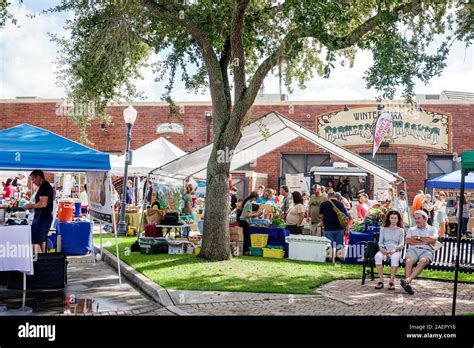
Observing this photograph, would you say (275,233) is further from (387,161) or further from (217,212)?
(387,161)

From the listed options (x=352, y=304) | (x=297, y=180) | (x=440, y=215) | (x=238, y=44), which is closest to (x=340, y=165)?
(x=297, y=180)

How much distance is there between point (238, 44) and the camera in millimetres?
10977

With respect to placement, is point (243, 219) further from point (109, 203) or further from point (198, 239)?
point (109, 203)

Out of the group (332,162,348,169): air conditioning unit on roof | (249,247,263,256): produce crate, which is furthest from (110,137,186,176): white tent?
(332,162,348,169): air conditioning unit on roof

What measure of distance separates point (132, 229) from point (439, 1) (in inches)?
437

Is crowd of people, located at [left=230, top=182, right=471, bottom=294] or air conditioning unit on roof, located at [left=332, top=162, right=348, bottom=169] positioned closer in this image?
crowd of people, located at [left=230, top=182, right=471, bottom=294]

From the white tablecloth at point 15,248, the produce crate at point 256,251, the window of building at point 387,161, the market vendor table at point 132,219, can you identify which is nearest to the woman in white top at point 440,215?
the window of building at point 387,161

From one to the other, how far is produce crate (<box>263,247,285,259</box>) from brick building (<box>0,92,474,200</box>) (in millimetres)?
11408

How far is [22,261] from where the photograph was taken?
7.54m

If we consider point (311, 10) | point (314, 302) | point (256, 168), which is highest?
point (311, 10)

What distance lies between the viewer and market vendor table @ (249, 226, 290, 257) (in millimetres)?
12656

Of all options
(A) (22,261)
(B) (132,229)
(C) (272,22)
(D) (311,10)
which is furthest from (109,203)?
(B) (132,229)

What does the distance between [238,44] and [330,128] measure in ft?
45.1

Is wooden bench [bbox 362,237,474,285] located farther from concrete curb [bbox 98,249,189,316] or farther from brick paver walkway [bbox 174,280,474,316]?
concrete curb [bbox 98,249,189,316]
